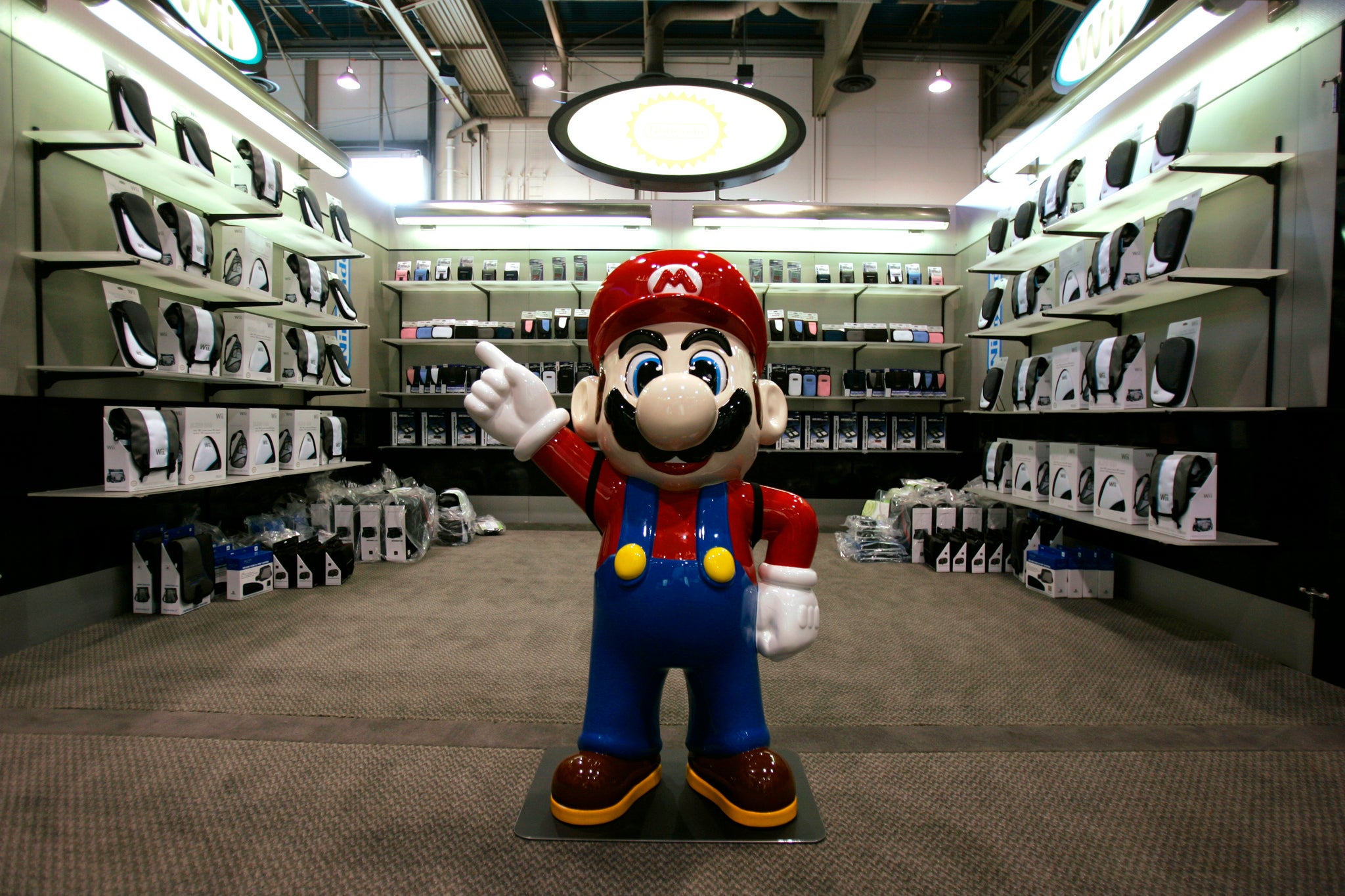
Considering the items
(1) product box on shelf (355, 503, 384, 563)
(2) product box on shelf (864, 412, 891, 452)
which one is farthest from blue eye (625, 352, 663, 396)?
(2) product box on shelf (864, 412, 891, 452)

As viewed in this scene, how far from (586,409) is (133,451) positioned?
2074 mm

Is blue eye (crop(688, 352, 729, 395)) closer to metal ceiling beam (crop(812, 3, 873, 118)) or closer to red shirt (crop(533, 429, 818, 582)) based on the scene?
red shirt (crop(533, 429, 818, 582))

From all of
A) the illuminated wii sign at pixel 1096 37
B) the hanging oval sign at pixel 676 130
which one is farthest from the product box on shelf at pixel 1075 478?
the hanging oval sign at pixel 676 130

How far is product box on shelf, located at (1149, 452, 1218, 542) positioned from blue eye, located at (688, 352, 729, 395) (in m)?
2.10

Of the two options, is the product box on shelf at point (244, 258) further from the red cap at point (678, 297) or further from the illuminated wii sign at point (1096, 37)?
the illuminated wii sign at point (1096, 37)

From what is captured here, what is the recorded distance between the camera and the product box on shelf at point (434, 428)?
4914 mm

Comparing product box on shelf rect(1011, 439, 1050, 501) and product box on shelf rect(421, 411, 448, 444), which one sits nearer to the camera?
product box on shelf rect(1011, 439, 1050, 501)

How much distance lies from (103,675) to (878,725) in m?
2.38

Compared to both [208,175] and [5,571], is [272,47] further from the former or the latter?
[5,571]

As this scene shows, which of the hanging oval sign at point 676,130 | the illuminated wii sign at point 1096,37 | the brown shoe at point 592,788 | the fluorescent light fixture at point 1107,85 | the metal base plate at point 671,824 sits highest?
the illuminated wii sign at point 1096,37

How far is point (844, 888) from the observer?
110 cm

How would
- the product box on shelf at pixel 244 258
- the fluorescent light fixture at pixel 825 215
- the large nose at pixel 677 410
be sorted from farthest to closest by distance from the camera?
the fluorescent light fixture at pixel 825 215, the product box on shelf at pixel 244 258, the large nose at pixel 677 410

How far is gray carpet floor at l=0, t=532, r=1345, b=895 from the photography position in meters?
1.15

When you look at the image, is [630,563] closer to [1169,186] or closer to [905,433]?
[1169,186]
